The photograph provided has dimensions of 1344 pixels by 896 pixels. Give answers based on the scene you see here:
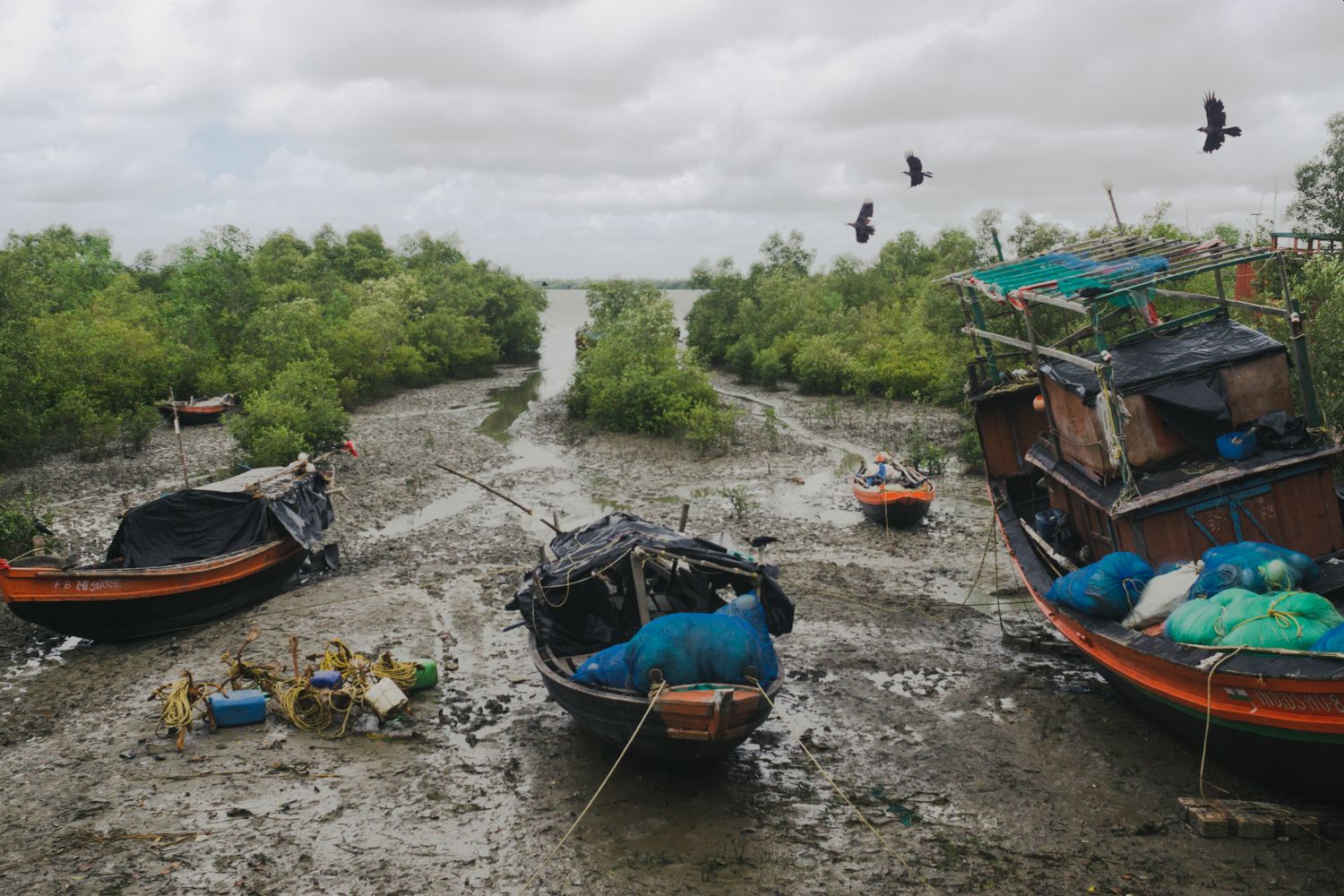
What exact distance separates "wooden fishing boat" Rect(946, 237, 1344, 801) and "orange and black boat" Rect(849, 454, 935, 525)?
484 centimetres

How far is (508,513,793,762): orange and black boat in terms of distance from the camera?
26.2ft

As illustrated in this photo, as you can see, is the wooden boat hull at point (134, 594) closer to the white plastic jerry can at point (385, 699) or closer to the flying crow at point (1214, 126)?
the white plastic jerry can at point (385, 699)

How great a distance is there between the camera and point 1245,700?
291 inches

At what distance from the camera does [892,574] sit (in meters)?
15.6

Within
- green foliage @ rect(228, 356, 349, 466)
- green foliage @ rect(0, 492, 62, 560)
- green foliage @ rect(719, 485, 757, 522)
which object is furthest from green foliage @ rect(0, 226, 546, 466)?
green foliage @ rect(719, 485, 757, 522)

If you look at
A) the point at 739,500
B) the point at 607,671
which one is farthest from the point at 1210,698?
the point at 739,500

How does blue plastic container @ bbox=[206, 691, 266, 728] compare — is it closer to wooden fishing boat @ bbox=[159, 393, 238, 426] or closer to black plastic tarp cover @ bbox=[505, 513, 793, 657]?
black plastic tarp cover @ bbox=[505, 513, 793, 657]

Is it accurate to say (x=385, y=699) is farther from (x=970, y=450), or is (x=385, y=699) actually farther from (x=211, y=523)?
(x=970, y=450)

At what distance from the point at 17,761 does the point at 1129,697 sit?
11.8 m

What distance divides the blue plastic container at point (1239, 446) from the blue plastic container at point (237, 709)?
36.2 feet

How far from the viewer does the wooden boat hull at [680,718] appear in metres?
7.86

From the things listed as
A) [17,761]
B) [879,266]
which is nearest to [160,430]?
[17,761]

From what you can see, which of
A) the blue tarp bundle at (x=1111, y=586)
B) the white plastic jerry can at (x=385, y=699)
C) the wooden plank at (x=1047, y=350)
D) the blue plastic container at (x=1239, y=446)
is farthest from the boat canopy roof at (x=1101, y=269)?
the white plastic jerry can at (x=385, y=699)

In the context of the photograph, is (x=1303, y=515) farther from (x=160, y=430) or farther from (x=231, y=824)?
(x=160, y=430)
